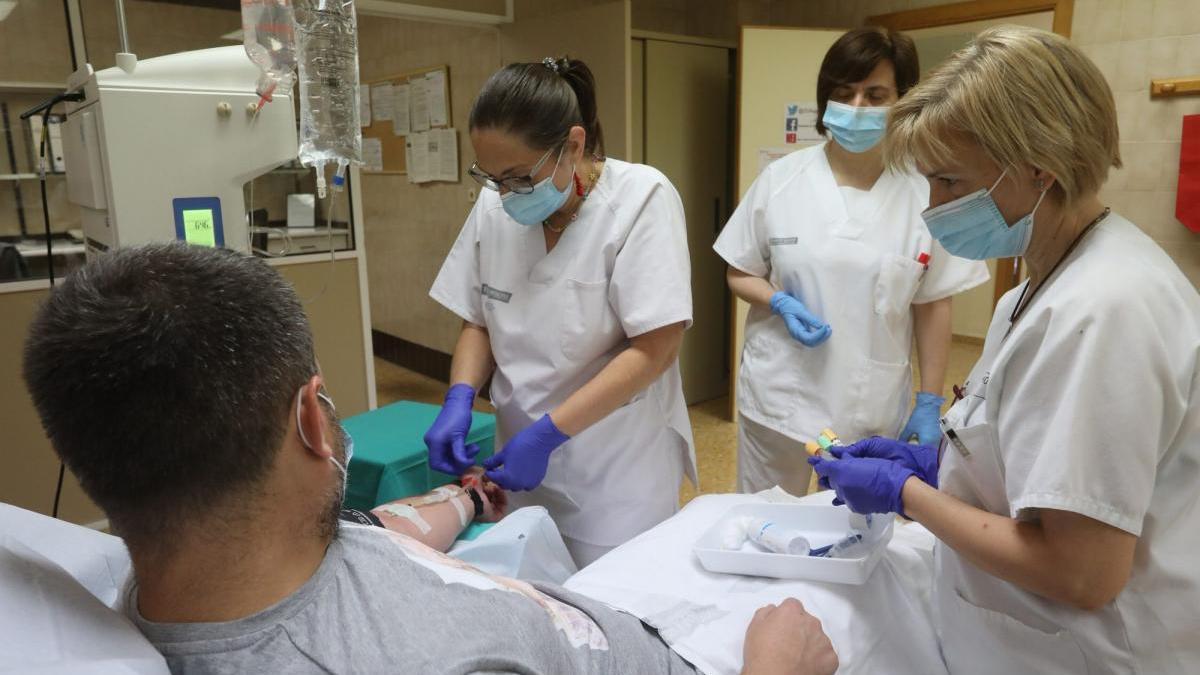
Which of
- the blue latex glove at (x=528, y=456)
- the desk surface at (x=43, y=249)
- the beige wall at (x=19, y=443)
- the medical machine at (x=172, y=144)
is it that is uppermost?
the medical machine at (x=172, y=144)

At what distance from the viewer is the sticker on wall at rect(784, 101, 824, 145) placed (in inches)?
Result: 130

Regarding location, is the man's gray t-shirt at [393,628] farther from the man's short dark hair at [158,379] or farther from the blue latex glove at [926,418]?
the blue latex glove at [926,418]

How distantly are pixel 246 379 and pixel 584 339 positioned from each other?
839mm

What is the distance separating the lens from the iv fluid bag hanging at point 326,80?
141cm

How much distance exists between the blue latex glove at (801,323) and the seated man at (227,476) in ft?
3.59

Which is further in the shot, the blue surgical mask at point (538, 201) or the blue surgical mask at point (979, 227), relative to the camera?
the blue surgical mask at point (538, 201)

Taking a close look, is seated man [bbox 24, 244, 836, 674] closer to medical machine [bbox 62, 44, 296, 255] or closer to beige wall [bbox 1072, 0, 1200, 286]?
medical machine [bbox 62, 44, 296, 255]

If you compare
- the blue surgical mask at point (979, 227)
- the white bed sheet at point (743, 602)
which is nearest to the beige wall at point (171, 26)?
the white bed sheet at point (743, 602)

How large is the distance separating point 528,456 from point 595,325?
0.89 ft

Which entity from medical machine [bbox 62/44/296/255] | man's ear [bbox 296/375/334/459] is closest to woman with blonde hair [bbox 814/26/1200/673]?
man's ear [bbox 296/375/334/459]

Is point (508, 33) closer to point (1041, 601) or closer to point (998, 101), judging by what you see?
point (998, 101)

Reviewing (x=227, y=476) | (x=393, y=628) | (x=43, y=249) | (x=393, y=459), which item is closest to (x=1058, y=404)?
(x=393, y=628)

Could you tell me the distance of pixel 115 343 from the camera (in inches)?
22.6

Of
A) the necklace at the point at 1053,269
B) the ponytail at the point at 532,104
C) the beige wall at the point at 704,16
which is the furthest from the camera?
the beige wall at the point at 704,16
